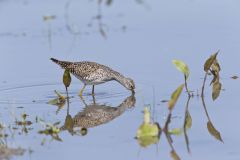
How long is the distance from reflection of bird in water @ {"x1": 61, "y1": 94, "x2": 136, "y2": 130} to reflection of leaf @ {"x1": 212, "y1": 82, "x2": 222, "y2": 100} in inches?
43.7

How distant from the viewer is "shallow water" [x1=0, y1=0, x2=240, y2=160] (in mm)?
8859

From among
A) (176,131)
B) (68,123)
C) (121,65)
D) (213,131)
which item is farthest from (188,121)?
(121,65)

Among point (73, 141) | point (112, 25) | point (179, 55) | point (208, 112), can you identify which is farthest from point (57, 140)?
point (112, 25)

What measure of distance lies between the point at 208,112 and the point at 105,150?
6.42 feet

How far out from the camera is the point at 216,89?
1116cm

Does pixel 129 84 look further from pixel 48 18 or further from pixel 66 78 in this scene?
pixel 48 18

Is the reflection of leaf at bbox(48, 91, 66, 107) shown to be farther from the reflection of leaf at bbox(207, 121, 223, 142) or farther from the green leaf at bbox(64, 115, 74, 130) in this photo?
the reflection of leaf at bbox(207, 121, 223, 142)

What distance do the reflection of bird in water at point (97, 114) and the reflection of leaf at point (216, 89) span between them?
1.11 m

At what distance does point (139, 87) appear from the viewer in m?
11.5

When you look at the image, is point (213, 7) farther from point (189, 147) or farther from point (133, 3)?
point (189, 147)

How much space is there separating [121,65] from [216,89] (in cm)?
194

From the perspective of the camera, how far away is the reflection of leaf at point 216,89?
1085 centimetres

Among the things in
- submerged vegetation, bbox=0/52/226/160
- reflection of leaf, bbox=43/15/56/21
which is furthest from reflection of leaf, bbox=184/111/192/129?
reflection of leaf, bbox=43/15/56/21

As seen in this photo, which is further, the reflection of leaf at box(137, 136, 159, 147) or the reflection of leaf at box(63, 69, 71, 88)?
the reflection of leaf at box(63, 69, 71, 88)
